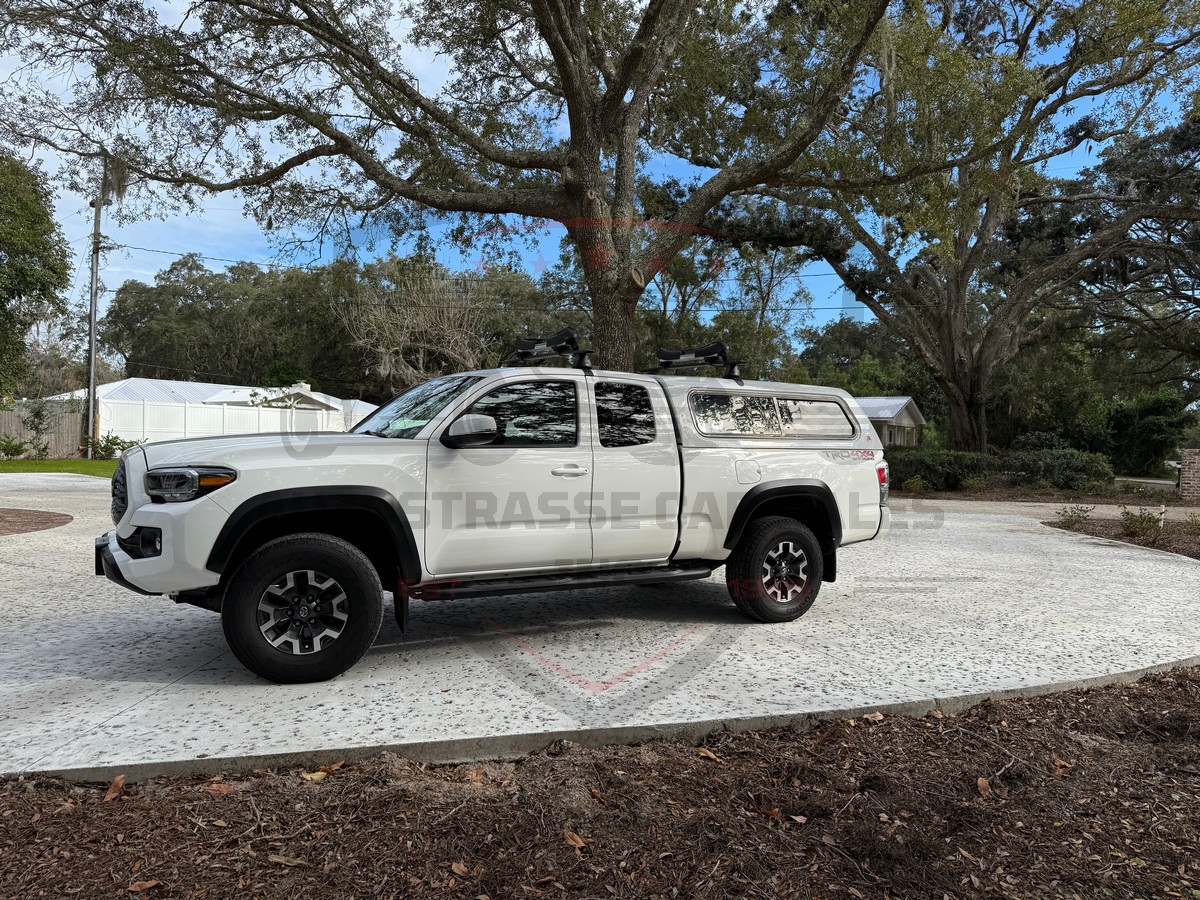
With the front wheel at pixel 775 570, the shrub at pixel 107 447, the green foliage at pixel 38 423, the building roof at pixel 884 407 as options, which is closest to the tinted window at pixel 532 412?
the front wheel at pixel 775 570

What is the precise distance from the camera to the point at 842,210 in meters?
18.6

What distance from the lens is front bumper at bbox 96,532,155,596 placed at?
433cm

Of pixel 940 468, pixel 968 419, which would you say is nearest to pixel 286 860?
pixel 940 468

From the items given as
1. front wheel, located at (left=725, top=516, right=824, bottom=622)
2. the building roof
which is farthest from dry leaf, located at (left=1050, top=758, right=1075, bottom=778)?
the building roof

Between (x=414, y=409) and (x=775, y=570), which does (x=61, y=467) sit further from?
(x=775, y=570)

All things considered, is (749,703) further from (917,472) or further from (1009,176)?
(917,472)

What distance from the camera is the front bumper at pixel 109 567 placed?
4.33 meters

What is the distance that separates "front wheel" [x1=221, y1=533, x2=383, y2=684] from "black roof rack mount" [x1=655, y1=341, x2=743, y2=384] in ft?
10.0

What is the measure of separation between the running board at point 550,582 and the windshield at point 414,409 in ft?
3.15

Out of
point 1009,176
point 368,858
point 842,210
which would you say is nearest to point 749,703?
point 368,858

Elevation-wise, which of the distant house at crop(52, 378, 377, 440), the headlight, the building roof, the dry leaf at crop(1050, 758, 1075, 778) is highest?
the building roof

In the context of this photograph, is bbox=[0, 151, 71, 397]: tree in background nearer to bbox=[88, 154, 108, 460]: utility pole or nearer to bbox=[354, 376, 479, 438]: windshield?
bbox=[88, 154, 108, 460]: utility pole

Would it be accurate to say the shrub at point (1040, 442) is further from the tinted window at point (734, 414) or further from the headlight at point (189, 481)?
the headlight at point (189, 481)

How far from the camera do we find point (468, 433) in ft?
15.5
